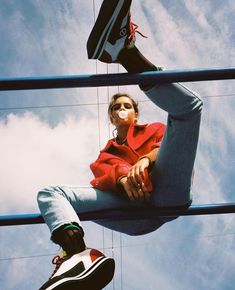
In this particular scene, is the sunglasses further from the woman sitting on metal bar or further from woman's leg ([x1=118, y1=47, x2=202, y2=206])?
woman's leg ([x1=118, y1=47, x2=202, y2=206])

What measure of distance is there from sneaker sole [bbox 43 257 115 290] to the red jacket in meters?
0.32

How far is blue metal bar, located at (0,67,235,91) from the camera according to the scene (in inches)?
46.9

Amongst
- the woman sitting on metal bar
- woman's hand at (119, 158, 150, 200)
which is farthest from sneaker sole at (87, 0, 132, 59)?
woman's hand at (119, 158, 150, 200)

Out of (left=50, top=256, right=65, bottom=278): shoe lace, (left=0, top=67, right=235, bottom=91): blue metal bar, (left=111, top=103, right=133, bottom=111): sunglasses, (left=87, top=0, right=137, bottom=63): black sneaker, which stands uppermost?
(left=87, top=0, right=137, bottom=63): black sneaker

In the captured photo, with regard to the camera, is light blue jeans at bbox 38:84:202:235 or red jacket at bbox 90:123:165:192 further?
red jacket at bbox 90:123:165:192

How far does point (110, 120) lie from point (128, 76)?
0.47m

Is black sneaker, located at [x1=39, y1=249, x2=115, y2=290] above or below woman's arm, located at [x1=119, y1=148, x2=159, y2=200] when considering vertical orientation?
below

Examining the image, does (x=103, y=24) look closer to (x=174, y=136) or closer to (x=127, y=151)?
(x=174, y=136)

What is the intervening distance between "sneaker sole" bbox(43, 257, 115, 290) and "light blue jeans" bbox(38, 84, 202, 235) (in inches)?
5.5

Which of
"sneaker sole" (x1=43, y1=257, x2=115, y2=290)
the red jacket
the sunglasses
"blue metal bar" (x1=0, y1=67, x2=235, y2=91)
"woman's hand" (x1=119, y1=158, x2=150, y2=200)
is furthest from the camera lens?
the sunglasses

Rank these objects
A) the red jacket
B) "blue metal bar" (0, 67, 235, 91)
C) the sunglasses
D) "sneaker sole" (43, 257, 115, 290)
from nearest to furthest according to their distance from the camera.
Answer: "sneaker sole" (43, 257, 115, 290)
"blue metal bar" (0, 67, 235, 91)
the red jacket
the sunglasses

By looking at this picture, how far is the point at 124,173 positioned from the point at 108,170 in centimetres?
6

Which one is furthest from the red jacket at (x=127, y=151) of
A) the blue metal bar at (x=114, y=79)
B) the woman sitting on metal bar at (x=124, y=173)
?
the blue metal bar at (x=114, y=79)

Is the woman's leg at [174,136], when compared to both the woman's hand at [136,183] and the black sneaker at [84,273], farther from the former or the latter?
the black sneaker at [84,273]
